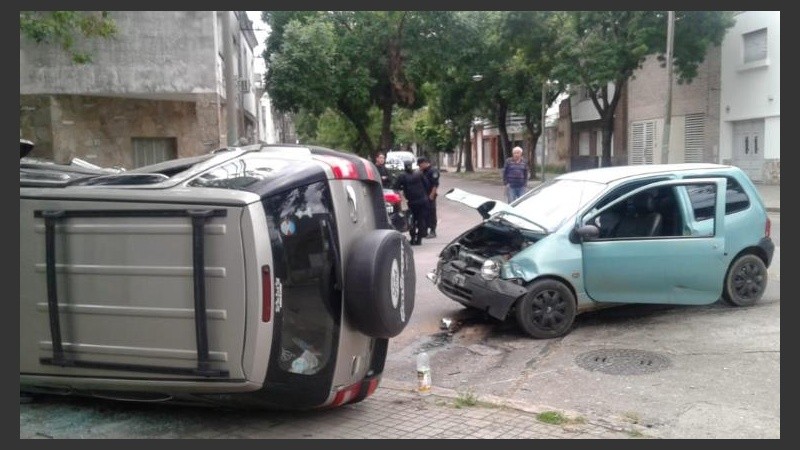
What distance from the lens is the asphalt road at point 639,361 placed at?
5.34 meters

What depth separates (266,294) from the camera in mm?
4199

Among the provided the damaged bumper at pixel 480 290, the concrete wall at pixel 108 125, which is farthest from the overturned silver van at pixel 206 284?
the concrete wall at pixel 108 125

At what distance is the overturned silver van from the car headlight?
9.15 feet

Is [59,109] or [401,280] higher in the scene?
[59,109]

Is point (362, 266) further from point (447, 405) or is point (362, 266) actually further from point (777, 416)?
point (777, 416)

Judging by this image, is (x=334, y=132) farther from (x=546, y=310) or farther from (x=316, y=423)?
(x=316, y=423)

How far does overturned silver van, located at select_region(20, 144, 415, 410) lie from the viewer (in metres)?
4.20

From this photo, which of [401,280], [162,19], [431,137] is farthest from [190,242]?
[431,137]

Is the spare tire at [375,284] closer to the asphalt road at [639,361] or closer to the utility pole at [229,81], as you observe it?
the asphalt road at [639,361]

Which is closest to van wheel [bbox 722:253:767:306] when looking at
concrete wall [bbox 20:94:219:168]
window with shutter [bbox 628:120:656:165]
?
concrete wall [bbox 20:94:219:168]

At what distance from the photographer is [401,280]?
5.03 m

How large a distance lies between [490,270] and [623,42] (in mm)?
22605

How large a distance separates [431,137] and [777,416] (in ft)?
160

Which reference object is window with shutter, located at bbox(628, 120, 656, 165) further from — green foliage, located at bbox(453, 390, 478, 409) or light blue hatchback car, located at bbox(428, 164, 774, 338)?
green foliage, located at bbox(453, 390, 478, 409)
